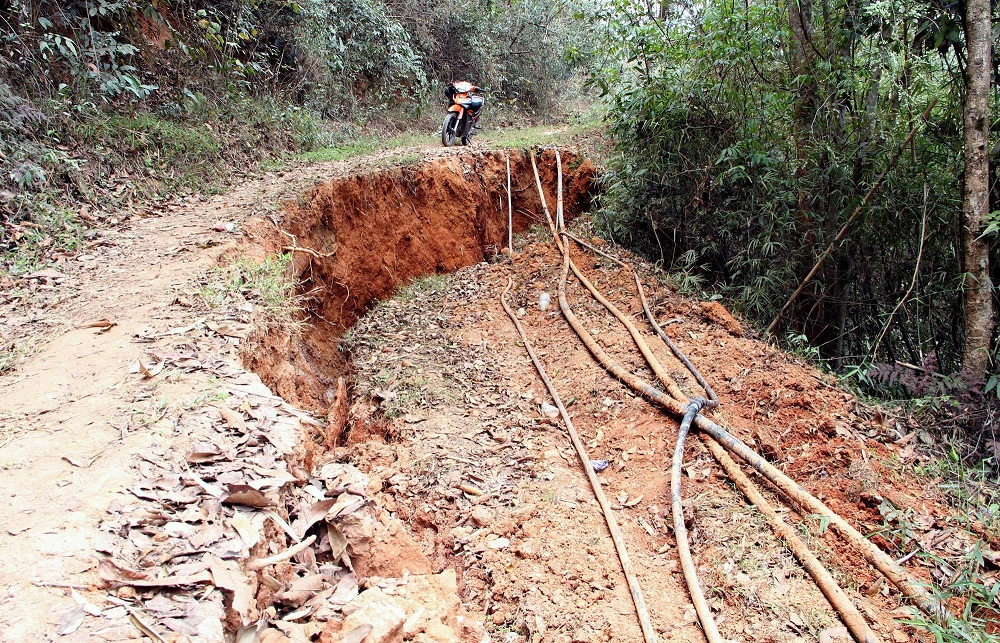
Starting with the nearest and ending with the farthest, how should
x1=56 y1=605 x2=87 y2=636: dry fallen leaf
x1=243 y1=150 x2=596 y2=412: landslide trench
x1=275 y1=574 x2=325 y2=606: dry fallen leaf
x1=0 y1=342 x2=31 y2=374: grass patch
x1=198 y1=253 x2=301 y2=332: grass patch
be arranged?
x1=56 y1=605 x2=87 y2=636: dry fallen leaf
x1=275 y1=574 x2=325 y2=606: dry fallen leaf
x1=0 y1=342 x2=31 y2=374: grass patch
x1=198 y1=253 x2=301 y2=332: grass patch
x1=243 y1=150 x2=596 y2=412: landslide trench

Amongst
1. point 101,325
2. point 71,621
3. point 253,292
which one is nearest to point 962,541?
point 71,621

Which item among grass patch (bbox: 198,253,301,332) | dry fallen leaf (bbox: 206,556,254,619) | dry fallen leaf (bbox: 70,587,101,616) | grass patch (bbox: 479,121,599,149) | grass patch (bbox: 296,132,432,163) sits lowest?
dry fallen leaf (bbox: 206,556,254,619)

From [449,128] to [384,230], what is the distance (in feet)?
8.01

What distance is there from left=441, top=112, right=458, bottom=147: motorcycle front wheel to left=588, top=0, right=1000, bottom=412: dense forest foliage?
2.84 m

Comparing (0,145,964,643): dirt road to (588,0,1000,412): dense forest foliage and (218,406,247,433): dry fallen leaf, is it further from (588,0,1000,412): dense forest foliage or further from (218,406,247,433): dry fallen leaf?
(588,0,1000,412): dense forest foliage

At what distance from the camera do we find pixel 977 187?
3727 millimetres

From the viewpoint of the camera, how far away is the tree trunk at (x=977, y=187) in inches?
143

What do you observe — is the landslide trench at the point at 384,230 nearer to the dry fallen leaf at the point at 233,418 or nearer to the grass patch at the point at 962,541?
the dry fallen leaf at the point at 233,418

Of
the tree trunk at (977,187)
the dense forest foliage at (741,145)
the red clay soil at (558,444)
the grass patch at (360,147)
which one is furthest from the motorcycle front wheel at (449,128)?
the tree trunk at (977,187)

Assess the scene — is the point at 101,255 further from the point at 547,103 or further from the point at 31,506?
the point at 547,103

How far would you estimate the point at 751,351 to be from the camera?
466 centimetres

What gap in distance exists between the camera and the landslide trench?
5512 mm

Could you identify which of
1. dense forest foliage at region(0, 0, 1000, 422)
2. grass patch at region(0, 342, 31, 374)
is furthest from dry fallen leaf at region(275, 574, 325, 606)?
dense forest foliage at region(0, 0, 1000, 422)

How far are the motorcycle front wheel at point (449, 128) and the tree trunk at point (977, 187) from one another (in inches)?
244
